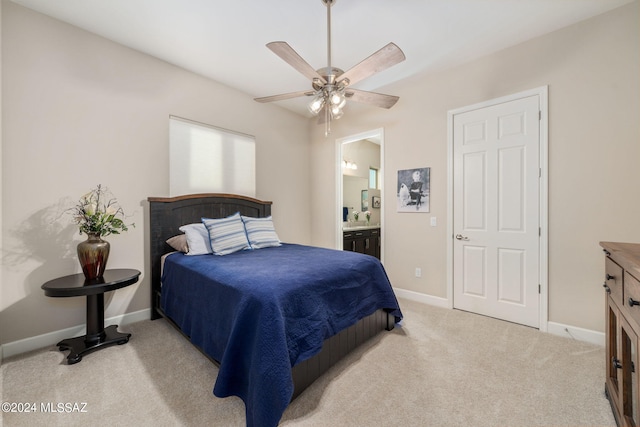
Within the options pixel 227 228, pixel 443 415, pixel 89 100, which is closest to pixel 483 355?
pixel 443 415

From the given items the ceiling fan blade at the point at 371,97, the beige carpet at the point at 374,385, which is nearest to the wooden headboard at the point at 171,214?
the beige carpet at the point at 374,385

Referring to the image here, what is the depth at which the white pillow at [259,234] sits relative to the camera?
317 centimetres

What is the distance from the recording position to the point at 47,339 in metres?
2.34

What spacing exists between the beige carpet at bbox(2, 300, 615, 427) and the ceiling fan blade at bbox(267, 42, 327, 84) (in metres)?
2.32

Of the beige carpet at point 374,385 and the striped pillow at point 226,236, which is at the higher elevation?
the striped pillow at point 226,236

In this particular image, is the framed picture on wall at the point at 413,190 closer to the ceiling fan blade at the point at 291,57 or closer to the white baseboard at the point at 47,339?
the ceiling fan blade at the point at 291,57

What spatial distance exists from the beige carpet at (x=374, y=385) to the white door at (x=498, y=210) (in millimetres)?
498

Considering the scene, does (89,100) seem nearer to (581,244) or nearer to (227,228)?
(227,228)

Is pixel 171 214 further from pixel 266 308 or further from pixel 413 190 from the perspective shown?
pixel 413 190

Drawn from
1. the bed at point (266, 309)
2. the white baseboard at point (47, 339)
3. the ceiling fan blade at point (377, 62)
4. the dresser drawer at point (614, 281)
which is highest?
the ceiling fan blade at point (377, 62)

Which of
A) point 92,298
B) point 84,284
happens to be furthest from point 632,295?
point 92,298

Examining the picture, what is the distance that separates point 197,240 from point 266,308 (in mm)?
1665

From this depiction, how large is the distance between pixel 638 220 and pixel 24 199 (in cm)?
525

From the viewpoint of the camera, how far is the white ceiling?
2.23 metres
